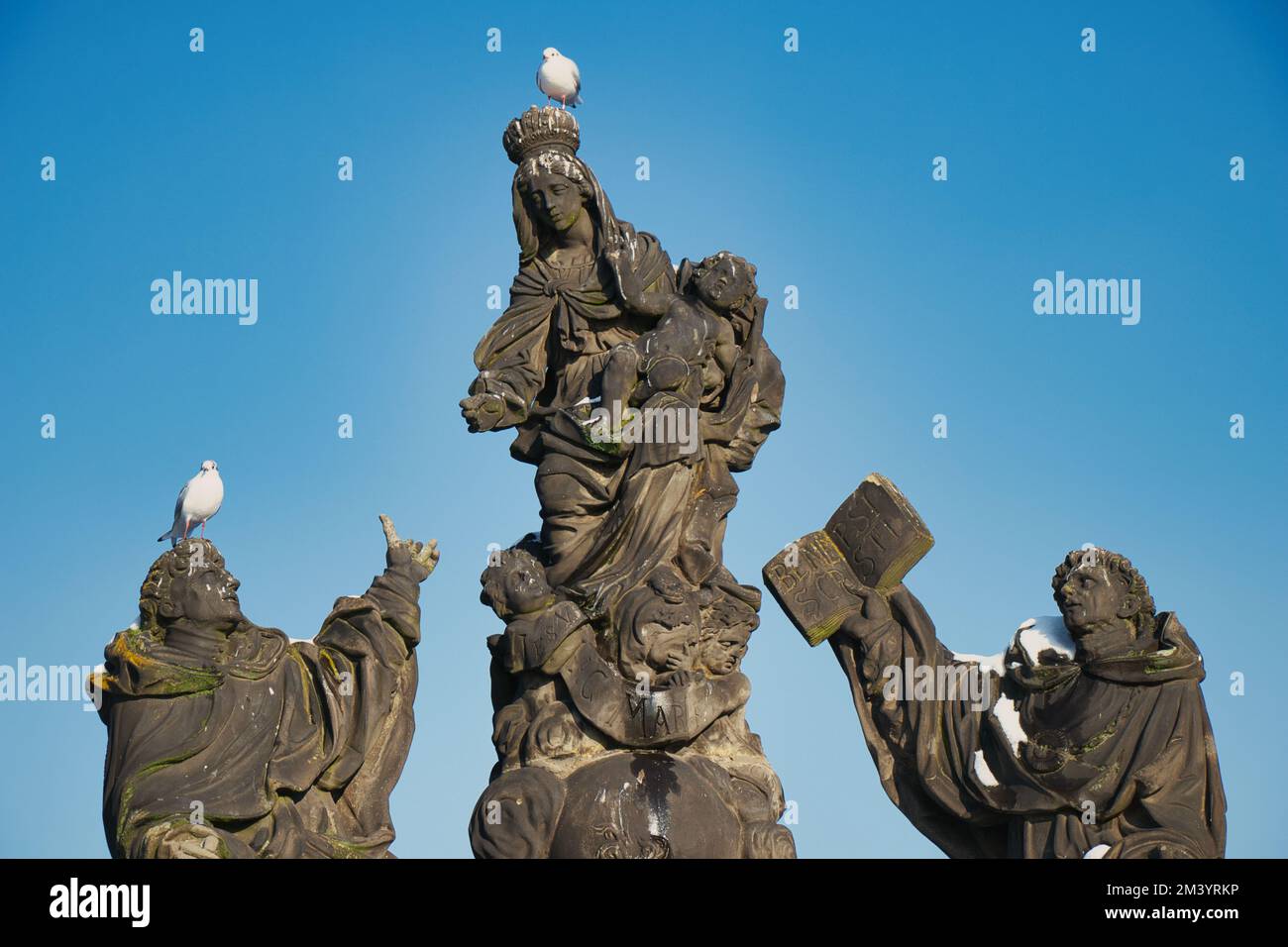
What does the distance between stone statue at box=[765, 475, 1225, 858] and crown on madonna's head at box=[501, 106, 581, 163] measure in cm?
318

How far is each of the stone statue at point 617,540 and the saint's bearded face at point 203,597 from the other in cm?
162

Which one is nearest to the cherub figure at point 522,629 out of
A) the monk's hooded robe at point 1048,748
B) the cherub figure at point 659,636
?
the cherub figure at point 659,636

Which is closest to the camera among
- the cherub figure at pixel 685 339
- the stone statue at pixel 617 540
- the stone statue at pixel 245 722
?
the stone statue at pixel 245 722

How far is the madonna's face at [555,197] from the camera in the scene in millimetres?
Result: 16625

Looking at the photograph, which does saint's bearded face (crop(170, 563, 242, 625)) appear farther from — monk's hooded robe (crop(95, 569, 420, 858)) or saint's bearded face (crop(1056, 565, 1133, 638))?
saint's bearded face (crop(1056, 565, 1133, 638))

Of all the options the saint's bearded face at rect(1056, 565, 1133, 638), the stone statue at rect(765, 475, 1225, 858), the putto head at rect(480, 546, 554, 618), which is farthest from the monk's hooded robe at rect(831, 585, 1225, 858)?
the putto head at rect(480, 546, 554, 618)

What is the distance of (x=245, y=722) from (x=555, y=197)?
13.5ft

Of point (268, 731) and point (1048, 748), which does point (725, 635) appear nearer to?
point (1048, 748)

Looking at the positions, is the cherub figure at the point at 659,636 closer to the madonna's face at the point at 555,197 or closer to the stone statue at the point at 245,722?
the stone statue at the point at 245,722

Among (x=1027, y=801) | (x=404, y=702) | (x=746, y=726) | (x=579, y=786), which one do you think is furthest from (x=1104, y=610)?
(x=404, y=702)

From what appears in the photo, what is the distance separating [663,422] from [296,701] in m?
2.89

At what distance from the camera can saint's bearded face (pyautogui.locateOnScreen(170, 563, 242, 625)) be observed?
15055mm

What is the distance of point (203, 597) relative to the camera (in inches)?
593

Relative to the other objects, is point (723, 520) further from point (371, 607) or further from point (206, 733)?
point (206, 733)
